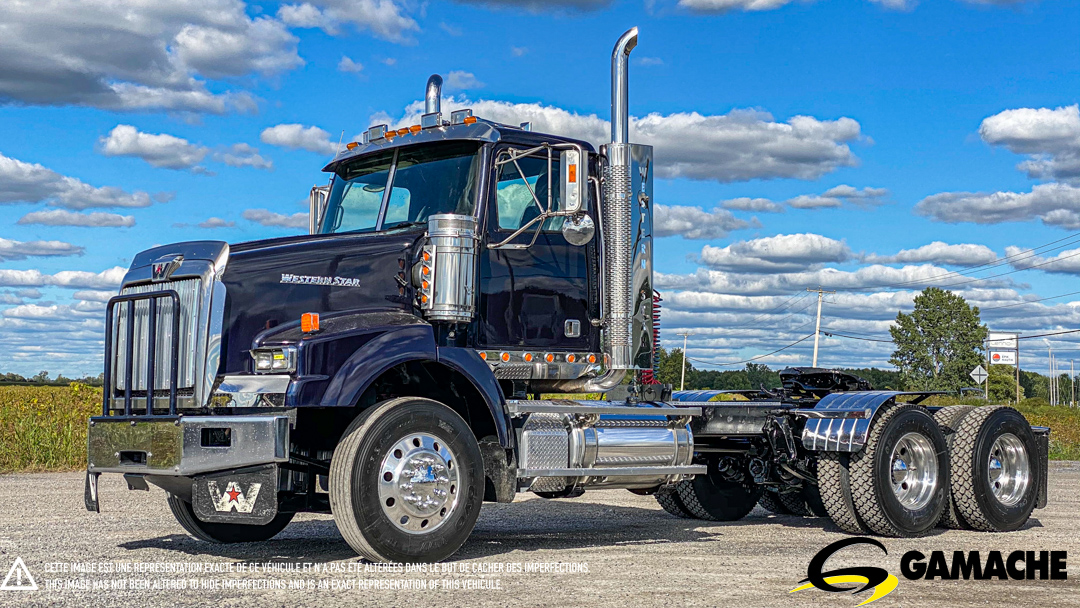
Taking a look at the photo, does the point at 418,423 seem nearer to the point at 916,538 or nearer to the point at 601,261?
the point at 601,261

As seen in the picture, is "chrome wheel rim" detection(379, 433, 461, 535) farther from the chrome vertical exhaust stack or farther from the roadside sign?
the roadside sign

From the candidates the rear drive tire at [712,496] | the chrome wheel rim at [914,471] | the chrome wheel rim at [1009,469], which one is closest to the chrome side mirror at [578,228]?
the chrome wheel rim at [914,471]

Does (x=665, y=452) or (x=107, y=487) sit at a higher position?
(x=665, y=452)

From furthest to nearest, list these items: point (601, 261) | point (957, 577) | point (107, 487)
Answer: point (107, 487), point (601, 261), point (957, 577)

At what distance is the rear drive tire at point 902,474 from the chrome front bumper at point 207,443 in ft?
17.2

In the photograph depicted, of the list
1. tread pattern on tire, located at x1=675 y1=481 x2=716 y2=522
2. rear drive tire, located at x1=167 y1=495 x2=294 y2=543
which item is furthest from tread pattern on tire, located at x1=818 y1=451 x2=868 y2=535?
Result: rear drive tire, located at x1=167 y1=495 x2=294 y2=543

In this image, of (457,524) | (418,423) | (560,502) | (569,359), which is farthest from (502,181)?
(560,502)

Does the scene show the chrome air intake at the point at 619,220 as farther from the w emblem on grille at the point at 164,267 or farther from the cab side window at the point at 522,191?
the w emblem on grille at the point at 164,267

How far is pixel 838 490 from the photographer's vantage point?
397 inches

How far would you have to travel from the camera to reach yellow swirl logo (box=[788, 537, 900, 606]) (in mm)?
7031

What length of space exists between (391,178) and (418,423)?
2.39 m

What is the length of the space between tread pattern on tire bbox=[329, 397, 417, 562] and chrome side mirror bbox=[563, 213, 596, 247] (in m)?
2.17

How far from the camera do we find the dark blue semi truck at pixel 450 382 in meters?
7.50

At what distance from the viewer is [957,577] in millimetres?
7711
